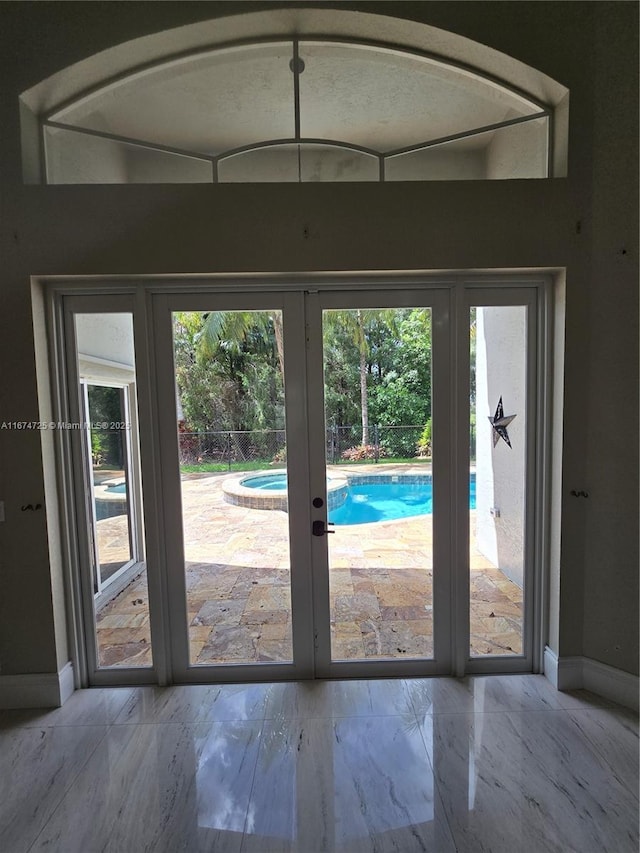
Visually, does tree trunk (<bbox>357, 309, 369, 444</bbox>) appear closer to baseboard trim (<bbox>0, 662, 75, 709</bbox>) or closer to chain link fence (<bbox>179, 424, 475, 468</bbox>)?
chain link fence (<bbox>179, 424, 475, 468</bbox>)

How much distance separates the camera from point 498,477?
2525 mm

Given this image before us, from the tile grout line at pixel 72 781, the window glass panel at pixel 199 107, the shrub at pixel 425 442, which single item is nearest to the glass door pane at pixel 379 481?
the shrub at pixel 425 442

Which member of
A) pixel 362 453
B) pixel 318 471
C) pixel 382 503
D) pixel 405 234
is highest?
pixel 405 234

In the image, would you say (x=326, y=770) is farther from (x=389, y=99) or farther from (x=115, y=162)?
(x=389, y=99)

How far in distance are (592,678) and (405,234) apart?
286 centimetres

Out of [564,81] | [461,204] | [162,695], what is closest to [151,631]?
[162,695]

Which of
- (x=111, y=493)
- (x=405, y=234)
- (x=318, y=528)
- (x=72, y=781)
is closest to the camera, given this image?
(x=72, y=781)

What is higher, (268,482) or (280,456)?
(280,456)

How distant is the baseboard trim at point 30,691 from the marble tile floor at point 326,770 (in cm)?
6

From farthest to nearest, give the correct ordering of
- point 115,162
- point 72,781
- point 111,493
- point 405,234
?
point 111,493 → point 115,162 → point 405,234 → point 72,781

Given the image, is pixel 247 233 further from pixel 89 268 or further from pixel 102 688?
pixel 102 688

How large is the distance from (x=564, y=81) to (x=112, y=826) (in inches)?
169

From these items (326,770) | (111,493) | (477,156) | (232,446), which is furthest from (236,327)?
(326,770)

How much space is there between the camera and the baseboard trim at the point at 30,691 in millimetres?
2270
